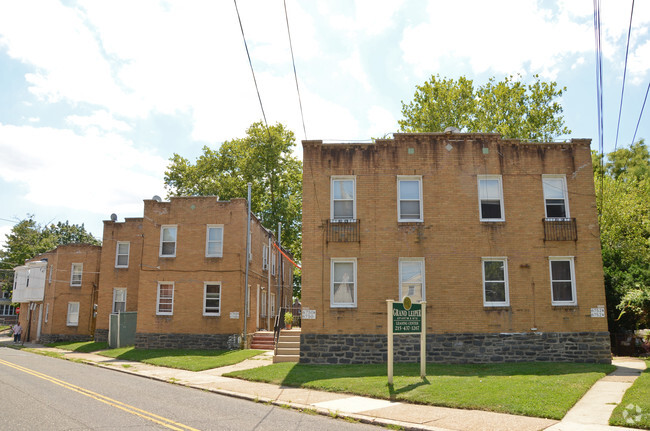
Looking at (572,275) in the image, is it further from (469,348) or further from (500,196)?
(469,348)

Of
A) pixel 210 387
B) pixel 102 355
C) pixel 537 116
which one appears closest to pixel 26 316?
pixel 102 355

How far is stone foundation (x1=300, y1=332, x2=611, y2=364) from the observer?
17250 millimetres

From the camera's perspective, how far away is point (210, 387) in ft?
46.8

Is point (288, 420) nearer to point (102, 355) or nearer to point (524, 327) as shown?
point (524, 327)

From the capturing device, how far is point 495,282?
1791 centimetres

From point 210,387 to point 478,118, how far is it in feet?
92.8

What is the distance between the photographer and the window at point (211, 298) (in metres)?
Result: 24.8

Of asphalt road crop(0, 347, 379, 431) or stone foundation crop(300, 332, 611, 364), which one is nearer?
asphalt road crop(0, 347, 379, 431)

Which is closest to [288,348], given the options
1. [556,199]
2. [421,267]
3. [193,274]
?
[421,267]

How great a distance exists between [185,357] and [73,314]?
59.9 ft

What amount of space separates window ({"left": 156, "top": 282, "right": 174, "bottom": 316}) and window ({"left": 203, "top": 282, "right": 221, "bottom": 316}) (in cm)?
175

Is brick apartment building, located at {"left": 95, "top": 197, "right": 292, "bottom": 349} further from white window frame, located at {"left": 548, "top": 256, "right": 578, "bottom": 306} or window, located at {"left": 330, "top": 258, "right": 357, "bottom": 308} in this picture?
white window frame, located at {"left": 548, "top": 256, "right": 578, "bottom": 306}

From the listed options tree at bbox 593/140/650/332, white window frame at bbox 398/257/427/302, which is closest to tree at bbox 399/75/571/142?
tree at bbox 593/140/650/332

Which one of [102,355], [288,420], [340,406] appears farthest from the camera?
[102,355]
